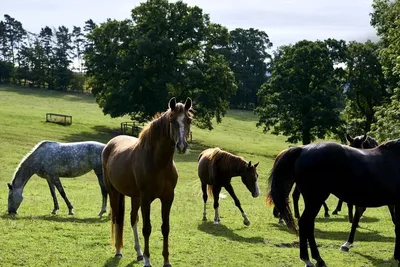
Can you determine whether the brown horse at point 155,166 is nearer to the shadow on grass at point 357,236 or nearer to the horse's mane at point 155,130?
the horse's mane at point 155,130

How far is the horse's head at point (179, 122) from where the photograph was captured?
23.2ft

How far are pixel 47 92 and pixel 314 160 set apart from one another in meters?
76.0

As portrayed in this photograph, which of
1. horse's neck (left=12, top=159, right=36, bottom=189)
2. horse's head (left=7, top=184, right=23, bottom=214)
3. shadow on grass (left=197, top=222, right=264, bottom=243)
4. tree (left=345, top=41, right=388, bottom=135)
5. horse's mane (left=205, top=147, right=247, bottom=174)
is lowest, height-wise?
shadow on grass (left=197, top=222, right=264, bottom=243)

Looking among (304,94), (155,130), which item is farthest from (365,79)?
(155,130)

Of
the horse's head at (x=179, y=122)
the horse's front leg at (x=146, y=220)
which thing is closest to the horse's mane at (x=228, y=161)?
the horse's front leg at (x=146, y=220)

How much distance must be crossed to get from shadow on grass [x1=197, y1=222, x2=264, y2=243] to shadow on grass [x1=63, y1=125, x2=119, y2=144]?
26.4m

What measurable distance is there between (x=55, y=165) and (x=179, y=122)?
323 inches

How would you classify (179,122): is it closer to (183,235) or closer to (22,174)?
(183,235)

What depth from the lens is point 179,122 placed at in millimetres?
7160

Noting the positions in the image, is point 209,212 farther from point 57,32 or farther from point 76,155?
point 57,32

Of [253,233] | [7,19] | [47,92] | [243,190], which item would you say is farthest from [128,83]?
[7,19]

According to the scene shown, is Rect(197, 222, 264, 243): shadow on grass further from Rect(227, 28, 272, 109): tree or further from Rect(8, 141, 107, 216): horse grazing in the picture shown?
Rect(227, 28, 272, 109): tree

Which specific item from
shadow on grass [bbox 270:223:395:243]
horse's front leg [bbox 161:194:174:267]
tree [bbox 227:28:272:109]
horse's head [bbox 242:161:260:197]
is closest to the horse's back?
horse's front leg [bbox 161:194:174:267]

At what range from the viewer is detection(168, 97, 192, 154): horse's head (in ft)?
23.2
